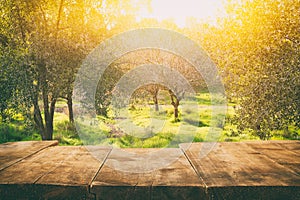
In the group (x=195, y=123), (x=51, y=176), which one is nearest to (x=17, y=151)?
(x=51, y=176)

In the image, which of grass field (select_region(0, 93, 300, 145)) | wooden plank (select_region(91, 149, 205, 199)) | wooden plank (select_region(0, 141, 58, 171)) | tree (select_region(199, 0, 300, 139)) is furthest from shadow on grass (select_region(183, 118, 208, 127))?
wooden plank (select_region(91, 149, 205, 199))

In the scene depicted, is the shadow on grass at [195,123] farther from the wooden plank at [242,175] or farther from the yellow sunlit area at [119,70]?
the wooden plank at [242,175]

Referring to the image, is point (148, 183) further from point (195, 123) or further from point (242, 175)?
point (195, 123)

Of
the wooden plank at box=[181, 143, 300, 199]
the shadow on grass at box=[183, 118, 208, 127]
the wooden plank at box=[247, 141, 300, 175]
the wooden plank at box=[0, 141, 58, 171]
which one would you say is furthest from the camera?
the shadow on grass at box=[183, 118, 208, 127]

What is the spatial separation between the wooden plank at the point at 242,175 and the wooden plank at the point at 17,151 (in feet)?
5.28

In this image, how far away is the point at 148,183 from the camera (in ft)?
6.67

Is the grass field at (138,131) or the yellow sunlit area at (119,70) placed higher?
the yellow sunlit area at (119,70)

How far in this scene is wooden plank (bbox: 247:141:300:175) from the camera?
253 cm

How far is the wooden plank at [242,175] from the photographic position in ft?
6.44

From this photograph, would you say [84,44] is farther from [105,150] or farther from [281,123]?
[105,150]

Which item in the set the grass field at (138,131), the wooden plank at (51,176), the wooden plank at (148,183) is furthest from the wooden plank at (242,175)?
the grass field at (138,131)

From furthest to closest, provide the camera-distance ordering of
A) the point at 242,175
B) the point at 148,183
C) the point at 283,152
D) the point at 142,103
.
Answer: the point at 142,103 → the point at 283,152 → the point at 242,175 → the point at 148,183

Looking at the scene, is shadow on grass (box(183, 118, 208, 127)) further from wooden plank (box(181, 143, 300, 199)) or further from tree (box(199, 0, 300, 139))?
wooden plank (box(181, 143, 300, 199))

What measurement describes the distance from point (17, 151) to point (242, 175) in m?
2.29
